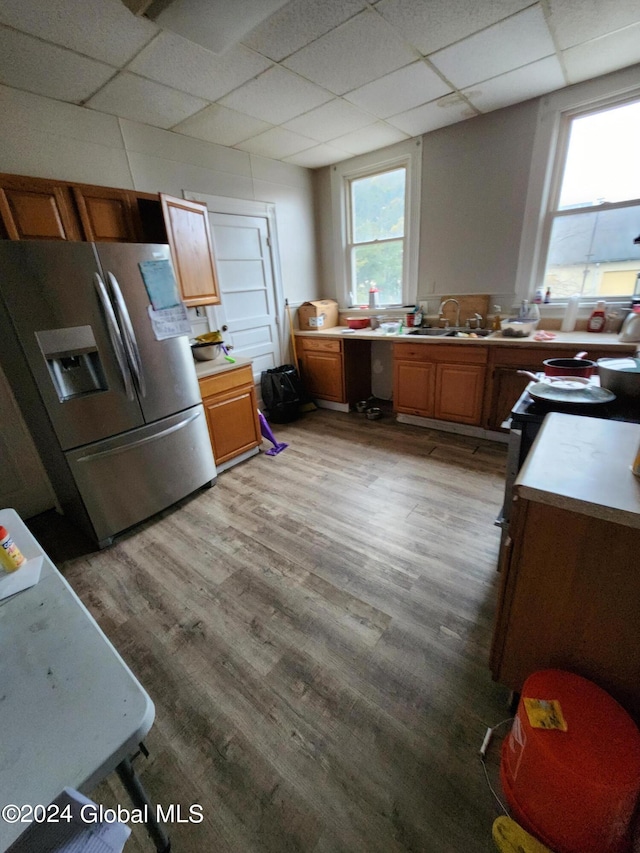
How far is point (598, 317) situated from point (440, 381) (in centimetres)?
126

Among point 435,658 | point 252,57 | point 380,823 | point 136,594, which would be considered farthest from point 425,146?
point 380,823

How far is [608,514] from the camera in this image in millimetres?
862

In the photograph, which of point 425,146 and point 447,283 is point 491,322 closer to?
point 447,283

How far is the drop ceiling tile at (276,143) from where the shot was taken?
306 centimetres

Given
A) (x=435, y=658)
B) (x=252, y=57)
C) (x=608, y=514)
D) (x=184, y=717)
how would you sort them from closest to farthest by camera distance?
(x=608, y=514), (x=184, y=717), (x=435, y=658), (x=252, y=57)

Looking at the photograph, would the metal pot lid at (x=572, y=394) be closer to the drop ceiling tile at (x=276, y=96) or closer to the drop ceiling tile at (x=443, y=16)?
the drop ceiling tile at (x=443, y=16)

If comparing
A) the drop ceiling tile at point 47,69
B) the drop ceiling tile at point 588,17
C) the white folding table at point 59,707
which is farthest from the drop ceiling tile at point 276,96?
the white folding table at point 59,707

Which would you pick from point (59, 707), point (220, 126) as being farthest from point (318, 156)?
point (59, 707)

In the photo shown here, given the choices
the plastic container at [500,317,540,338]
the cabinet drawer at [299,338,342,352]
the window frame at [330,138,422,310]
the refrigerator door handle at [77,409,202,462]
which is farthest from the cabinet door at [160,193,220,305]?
the plastic container at [500,317,540,338]

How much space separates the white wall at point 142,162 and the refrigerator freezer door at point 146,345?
916mm

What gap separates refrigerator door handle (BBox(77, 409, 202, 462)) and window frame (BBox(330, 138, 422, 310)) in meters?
2.62

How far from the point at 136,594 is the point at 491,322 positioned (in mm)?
3500

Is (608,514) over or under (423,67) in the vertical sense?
under

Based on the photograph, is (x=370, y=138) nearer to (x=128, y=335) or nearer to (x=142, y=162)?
(x=142, y=162)
